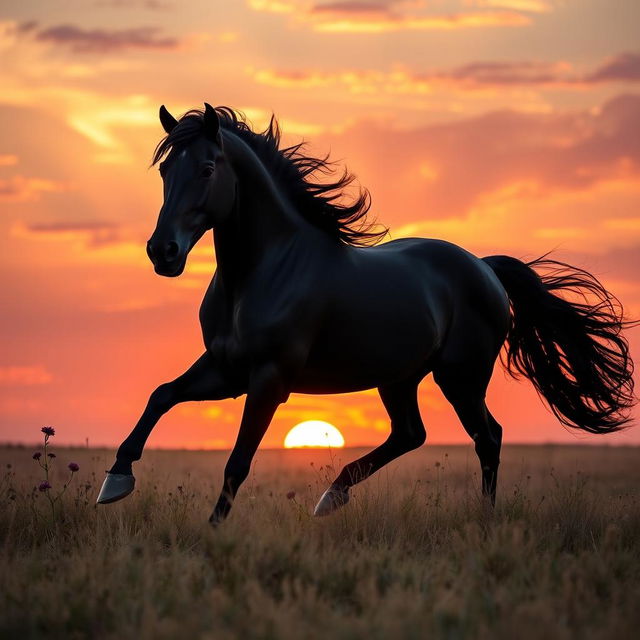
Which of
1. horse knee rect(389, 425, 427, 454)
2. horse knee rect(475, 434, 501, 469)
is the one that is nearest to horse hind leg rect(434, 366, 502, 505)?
horse knee rect(475, 434, 501, 469)

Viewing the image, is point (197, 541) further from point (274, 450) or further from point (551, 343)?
point (274, 450)

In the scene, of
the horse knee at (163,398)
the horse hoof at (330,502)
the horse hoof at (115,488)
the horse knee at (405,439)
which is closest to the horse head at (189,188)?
the horse knee at (163,398)

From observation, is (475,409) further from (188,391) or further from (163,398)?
(163,398)

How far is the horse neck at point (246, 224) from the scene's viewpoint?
7074 mm

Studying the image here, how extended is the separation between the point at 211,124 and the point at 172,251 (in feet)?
3.00

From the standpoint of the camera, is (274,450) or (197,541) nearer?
(197,541)

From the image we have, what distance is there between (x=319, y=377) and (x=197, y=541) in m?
1.56

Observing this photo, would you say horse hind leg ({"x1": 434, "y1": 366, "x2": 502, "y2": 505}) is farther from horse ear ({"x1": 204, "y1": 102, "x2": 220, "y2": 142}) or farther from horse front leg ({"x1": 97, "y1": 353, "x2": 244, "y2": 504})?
horse ear ({"x1": 204, "y1": 102, "x2": 220, "y2": 142})

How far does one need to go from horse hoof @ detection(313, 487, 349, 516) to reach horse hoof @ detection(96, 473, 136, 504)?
1660mm

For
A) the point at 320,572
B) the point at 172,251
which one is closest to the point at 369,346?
the point at 172,251

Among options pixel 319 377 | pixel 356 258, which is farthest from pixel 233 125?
pixel 319 377

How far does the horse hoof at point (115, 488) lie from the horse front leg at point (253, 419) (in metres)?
0.61

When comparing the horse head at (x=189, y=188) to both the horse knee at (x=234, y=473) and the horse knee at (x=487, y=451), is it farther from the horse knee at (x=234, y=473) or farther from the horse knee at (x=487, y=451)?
the horse knee at (x=487, y=451)

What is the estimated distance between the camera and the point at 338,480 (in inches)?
320
